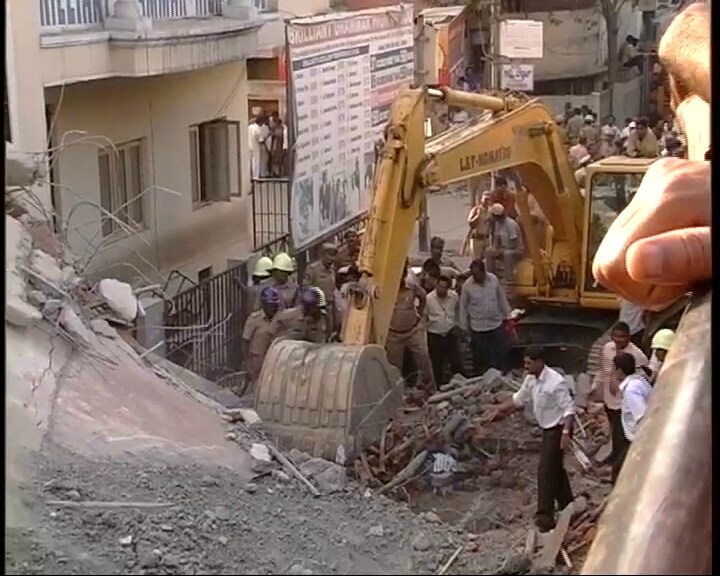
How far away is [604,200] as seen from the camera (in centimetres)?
684

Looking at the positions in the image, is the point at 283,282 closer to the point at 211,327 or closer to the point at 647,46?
the point at 211,327

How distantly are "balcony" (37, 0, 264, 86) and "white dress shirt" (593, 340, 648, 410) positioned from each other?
9.41ft

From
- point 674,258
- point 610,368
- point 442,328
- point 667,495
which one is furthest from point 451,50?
point 667,495

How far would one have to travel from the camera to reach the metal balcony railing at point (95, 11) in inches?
248

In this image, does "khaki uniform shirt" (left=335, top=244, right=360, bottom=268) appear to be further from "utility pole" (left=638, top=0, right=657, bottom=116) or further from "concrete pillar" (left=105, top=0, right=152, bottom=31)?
"utility pole" (left=638, top=0, right=657, bottom=116)

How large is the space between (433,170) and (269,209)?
11.7ft

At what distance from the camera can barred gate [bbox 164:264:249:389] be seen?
197 inches

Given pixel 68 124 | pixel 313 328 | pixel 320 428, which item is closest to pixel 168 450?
pixel 320 428

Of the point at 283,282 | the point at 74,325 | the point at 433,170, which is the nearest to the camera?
the point at 74,325

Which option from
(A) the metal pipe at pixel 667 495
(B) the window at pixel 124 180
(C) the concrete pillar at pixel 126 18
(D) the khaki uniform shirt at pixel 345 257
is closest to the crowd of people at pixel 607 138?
(D) the khaki uniform shirt at pixel 345 257

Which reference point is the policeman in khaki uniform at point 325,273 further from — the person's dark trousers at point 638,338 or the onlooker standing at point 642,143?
the onlooker standing at point 642,143

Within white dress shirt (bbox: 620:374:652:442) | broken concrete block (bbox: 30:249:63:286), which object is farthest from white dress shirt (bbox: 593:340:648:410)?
broken concrete block (bbox: 30:249:63:286)

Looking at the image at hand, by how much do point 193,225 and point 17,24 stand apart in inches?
93.8

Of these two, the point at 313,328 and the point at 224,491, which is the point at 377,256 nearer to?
the point at 313,328
